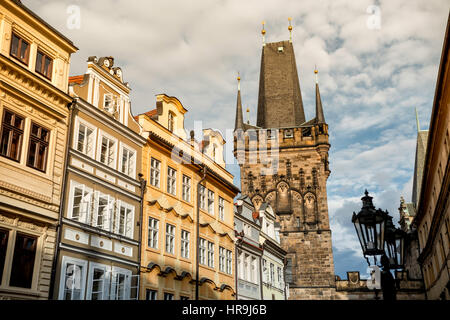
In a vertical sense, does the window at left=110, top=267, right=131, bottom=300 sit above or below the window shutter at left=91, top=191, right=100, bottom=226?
below

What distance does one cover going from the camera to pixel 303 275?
2127 inches

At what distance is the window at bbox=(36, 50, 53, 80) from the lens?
17.6 metres

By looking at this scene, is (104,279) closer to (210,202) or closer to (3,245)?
(3,245)

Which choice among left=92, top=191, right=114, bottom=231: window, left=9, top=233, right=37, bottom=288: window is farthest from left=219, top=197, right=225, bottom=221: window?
left=9, top=233, right=37, bottom=288: window

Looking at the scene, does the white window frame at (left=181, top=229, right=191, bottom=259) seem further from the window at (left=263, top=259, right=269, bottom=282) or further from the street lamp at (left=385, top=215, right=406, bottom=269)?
the street lamp at (left=385, top=215, right=406, bottom=269)

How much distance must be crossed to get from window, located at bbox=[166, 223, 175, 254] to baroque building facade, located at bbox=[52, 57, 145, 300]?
2327mm

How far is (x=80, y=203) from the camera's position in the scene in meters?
18.2

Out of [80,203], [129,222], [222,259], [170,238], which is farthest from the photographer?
[222,259]

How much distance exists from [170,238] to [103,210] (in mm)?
4744

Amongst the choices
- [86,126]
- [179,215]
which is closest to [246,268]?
[179,215]

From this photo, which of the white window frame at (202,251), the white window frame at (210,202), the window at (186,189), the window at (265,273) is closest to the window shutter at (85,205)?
the window at (186,189)

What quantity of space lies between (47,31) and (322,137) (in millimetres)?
45333
